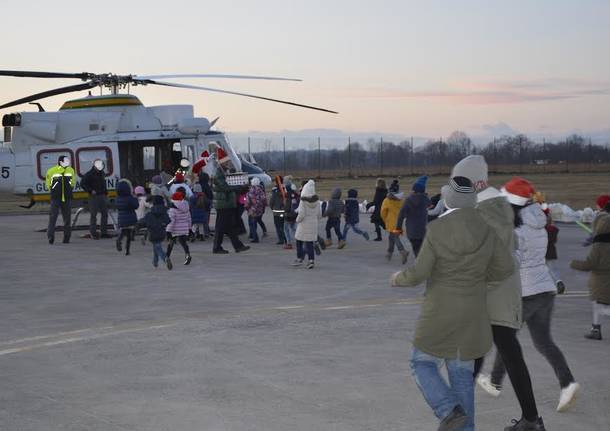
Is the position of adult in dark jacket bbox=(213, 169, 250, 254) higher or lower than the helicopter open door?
lower

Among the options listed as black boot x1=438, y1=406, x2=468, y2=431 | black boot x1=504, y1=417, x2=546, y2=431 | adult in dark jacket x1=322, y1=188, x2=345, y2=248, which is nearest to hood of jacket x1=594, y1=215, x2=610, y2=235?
black boot x1=504, y1=417, x2=546, y2=431

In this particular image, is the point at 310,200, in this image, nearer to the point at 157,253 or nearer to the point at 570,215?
the point at 157,253

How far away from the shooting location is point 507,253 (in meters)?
5.51

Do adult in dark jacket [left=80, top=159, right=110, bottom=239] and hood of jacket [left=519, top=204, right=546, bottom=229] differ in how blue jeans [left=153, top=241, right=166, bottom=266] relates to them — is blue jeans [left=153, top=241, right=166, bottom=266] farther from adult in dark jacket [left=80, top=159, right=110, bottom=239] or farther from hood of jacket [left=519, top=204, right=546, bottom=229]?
hood of jacket [left=519, top=204, right=546, bottom=229]

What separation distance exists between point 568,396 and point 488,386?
0.68 m

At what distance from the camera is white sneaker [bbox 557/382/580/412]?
267 inches

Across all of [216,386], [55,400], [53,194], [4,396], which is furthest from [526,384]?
[53,194]

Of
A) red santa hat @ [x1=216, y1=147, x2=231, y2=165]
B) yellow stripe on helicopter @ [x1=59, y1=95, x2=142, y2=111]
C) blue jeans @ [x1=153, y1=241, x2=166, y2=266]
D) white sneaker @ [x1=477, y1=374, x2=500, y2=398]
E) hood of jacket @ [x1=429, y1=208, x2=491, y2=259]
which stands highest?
yellow stripe on helicopter @ [x1=59, y1=95, x2=142, y2=111]

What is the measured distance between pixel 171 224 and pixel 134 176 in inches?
329

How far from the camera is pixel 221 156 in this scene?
23.0 metres

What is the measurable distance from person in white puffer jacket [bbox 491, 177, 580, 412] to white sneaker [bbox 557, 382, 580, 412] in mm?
25

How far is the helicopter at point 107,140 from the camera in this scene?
23.8 m

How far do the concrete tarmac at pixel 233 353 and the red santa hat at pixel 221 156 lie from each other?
6.96 metres

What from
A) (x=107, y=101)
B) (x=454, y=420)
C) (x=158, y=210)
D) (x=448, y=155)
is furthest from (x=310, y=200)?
(x=448, y=155)
